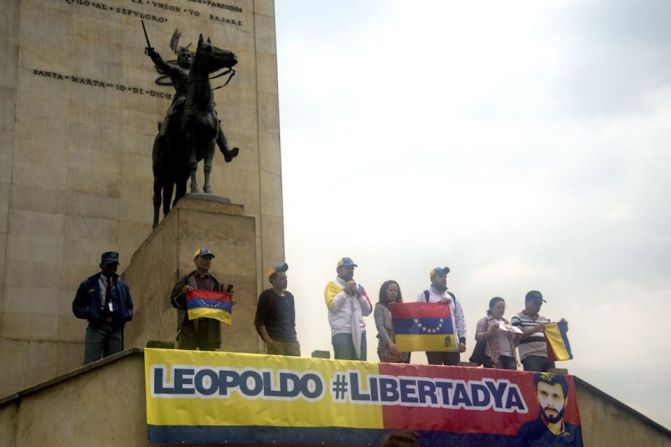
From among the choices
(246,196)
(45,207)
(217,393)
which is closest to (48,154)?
(45,207)

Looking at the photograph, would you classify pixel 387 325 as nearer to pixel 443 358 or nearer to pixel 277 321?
pixel 443 358

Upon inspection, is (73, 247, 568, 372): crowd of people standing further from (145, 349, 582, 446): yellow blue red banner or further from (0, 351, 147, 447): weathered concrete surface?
(0, 351, 147, 447): weathered concrete surface

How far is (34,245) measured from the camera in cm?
1845

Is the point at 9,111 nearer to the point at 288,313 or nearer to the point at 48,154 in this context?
the point at 48,154

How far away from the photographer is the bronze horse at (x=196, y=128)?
595 inches

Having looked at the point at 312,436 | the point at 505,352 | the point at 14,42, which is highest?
the point at 14,42

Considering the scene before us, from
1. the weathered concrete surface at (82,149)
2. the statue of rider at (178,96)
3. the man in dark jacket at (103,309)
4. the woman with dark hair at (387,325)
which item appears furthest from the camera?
the weathered concrete surface at (82,149)

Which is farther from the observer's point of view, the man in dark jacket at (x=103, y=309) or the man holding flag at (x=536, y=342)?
the man holding flag at (x=536, y=342)

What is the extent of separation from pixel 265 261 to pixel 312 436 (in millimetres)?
9483

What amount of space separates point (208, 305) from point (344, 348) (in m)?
1.79

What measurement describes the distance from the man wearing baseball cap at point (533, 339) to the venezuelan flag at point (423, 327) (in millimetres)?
1045

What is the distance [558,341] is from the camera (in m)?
13.1

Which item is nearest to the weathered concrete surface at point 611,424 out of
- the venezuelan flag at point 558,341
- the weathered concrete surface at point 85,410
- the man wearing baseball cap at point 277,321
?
the venezuelan flag at point 558,341

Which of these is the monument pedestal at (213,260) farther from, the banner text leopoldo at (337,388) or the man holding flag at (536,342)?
the man holding flag at (536,342)
